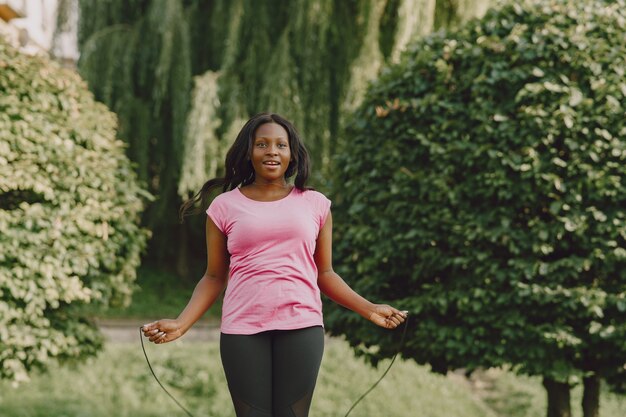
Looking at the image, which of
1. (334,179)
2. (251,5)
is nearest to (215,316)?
(251,5)

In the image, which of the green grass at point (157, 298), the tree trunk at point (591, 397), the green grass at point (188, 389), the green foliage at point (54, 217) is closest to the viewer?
the green foliage at point (54, 217)

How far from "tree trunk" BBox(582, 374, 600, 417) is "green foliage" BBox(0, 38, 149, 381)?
3.60 meters

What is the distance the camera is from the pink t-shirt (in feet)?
8.46

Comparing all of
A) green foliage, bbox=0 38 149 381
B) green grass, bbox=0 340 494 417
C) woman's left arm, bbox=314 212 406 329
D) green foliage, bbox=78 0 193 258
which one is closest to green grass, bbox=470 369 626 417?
green grass, bbox=0 340 494 417

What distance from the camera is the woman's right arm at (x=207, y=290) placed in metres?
2.62

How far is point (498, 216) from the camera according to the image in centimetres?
500

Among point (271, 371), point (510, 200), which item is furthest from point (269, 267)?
point (510, 200)

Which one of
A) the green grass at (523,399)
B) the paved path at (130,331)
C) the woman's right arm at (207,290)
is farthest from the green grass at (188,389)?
the woman's right arm at (207,290)

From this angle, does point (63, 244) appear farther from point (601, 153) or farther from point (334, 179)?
point (601, 153)

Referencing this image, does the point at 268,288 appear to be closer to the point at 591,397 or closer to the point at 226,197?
the point at 226,197

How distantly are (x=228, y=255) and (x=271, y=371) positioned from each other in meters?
0.48

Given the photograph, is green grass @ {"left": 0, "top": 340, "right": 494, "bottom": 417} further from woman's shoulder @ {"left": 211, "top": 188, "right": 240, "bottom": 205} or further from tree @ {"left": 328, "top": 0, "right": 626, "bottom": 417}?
woman's shoulder @ {"left": 211, "top": 188, "right": 240, "bottom": 205}

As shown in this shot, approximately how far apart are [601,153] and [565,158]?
9.2 inches

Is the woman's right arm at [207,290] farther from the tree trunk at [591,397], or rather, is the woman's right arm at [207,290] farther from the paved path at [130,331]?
the paved path at [130,331]
